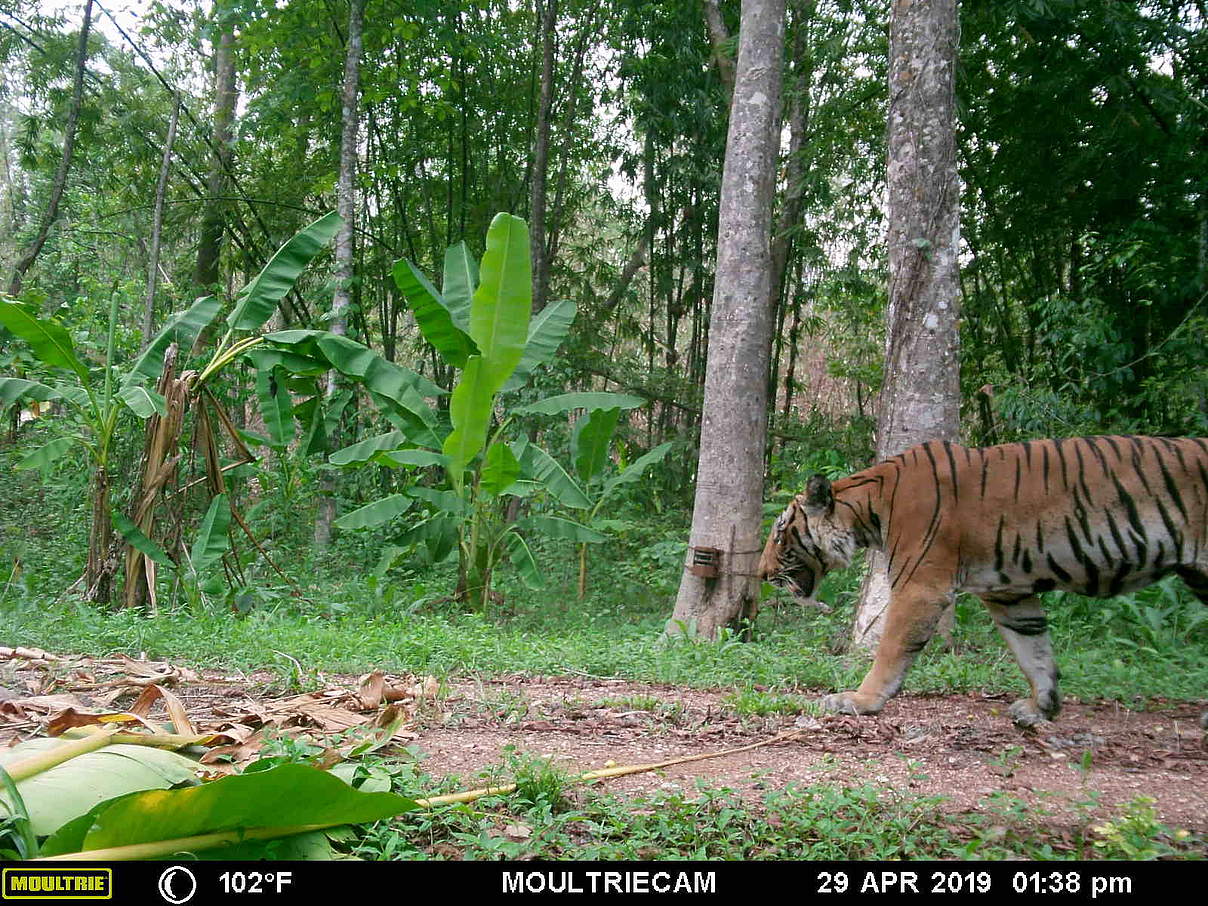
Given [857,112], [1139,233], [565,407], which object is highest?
[857,112]

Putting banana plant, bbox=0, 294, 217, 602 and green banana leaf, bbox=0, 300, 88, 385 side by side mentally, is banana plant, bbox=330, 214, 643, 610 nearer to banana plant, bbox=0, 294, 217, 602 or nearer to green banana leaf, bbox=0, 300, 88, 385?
banana plant, bbox=0, 294, 217, 602

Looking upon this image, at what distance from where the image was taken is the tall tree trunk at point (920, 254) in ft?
18.6

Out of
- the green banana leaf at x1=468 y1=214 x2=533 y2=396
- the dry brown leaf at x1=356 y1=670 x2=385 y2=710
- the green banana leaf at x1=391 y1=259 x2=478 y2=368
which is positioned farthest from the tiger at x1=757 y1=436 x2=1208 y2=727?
the green banana leaf at x1=391 y1=259 x2=478 y2=368

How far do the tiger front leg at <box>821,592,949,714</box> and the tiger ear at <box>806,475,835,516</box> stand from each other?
0.66 meters

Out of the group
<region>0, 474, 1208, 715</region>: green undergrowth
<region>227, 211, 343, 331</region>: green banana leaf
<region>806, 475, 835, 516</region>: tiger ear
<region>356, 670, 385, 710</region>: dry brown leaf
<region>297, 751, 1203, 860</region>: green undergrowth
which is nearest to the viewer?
<region>297, 751, 1203, 860</region>: green undergrowth

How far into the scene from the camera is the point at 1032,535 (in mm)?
3979

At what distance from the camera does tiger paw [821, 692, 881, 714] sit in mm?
4020

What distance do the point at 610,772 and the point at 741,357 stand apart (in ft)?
13.6

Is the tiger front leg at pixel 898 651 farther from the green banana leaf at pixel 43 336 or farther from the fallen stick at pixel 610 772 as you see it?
the green banana leaf at pixel 43 336

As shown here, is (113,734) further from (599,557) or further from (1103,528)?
(599,557)

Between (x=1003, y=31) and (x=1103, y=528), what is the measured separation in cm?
693

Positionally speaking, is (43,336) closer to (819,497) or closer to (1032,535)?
(819,497)
